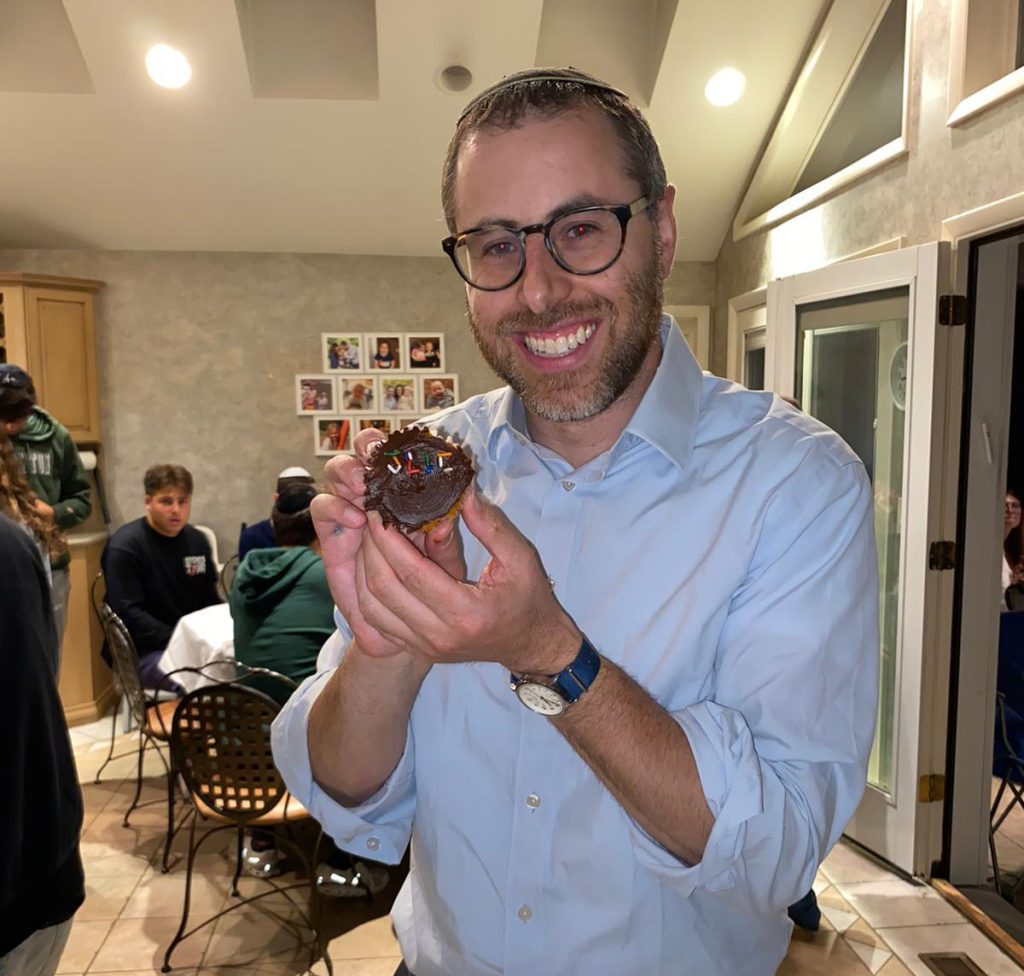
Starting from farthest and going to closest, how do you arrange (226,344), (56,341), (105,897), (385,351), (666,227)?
(385,351)
(226,344)
(56,341)
(105,897)
(666,227)

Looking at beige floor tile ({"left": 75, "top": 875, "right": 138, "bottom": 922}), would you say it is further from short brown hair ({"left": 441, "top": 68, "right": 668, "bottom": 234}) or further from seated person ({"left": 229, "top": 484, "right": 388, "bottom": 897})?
short brown hair ({"left": 441, "top": 68, "right": 668, "bottom": 234})

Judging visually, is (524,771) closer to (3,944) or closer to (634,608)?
(634,608)

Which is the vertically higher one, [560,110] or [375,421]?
[560,110]

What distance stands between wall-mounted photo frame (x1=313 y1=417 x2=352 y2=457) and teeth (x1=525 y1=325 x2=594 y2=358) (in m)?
4.41

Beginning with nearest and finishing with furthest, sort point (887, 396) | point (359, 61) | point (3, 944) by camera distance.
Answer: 1. point (3, 944)
2. point (887, 396)
3. point (359, 61)

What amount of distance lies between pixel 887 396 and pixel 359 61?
2.97 meters

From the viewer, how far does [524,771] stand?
3.27 feet

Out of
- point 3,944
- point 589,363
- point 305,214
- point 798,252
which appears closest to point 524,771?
point 589,363

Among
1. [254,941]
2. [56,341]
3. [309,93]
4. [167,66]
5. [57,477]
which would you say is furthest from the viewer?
[56,341]

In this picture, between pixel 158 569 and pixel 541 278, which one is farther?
pixel 158 569

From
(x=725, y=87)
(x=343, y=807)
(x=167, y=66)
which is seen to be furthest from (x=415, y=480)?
(x=725, y=87)

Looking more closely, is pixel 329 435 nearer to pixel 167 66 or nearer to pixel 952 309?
pixel 167 66

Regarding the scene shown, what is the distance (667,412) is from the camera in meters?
1.04

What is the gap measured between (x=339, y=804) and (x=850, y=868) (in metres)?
2.87
